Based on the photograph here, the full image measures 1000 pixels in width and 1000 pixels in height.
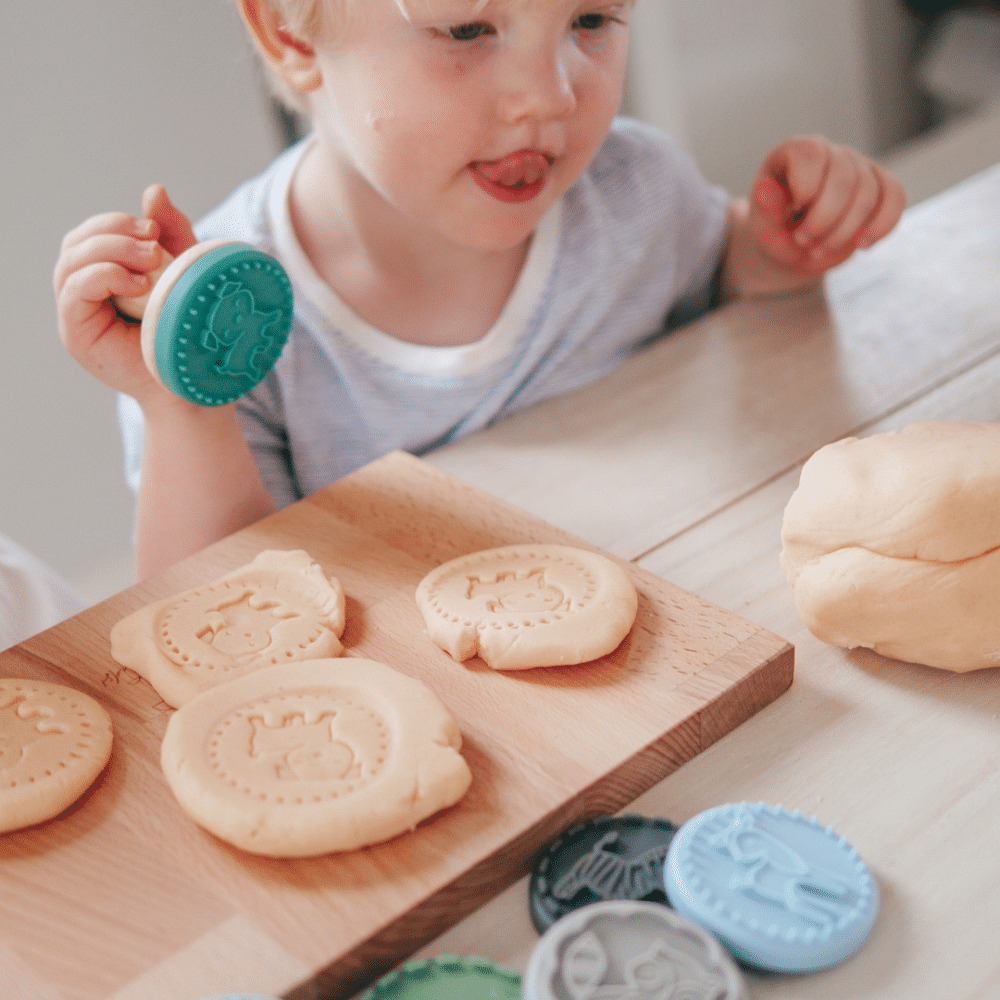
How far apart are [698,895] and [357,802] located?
0.15 m

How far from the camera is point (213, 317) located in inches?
25.9

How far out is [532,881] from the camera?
1.62 ft

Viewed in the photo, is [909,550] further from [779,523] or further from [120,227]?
[120,227]

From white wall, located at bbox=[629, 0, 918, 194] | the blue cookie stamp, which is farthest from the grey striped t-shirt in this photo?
white wall, located at bbox=[629, 0, 918, 194]

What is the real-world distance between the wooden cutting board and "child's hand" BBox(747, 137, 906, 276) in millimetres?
489

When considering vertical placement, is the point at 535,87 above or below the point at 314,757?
above

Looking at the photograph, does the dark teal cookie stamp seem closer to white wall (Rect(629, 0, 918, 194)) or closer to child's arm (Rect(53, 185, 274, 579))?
child's arm (Rect(53, 185, 274, 579))

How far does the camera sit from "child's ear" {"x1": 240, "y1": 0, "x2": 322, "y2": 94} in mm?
882

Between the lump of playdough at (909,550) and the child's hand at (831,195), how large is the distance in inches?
17.0

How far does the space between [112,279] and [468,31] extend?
0.31 metres

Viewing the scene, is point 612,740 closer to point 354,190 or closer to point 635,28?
point 354,190

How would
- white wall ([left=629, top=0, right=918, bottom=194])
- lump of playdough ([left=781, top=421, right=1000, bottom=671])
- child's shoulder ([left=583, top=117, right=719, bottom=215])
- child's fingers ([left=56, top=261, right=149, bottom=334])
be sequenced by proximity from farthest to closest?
white wall ([left=629, top=0, right=918, bottom=194]), child's shoulder ([left=583, top=117, right=719, bottom=215]), child's fingers ([left=56, top=261, right=149, bottom=334]), lump of playdough ([left=781, top=421, right=1000, bottom=671])

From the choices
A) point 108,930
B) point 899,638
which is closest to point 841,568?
point 899,638

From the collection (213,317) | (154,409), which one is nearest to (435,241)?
(154,409)
